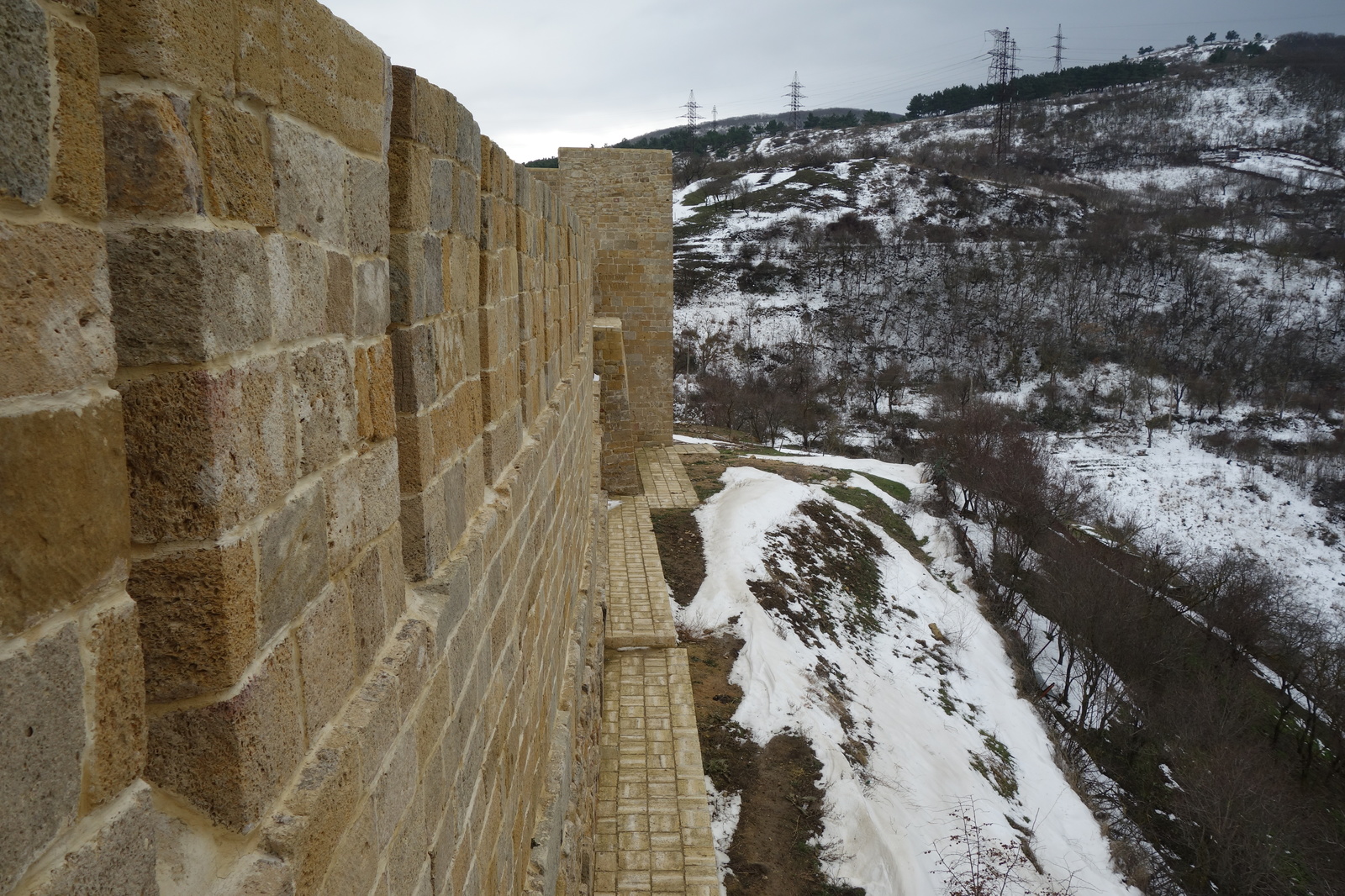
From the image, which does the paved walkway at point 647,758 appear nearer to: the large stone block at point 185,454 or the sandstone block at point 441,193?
the sandstone block at point 441,193

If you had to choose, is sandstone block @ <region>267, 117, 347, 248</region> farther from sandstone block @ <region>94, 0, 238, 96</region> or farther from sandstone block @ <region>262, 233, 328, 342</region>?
sandstone block @ <region>94, 0, 238, 96</region>

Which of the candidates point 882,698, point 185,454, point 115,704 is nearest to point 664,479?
point 882,698

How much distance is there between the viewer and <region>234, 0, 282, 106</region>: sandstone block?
3.67 feet

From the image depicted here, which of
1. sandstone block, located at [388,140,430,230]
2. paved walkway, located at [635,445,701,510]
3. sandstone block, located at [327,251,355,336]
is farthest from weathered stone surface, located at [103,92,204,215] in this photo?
paved walkway, located at [635,445,701,510]

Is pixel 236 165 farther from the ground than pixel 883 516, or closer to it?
farther from the ground

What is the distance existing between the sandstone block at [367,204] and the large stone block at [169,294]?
486 mm

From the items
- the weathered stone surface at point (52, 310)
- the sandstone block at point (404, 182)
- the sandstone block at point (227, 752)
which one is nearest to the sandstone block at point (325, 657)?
the sandstone block at point (227, 752)

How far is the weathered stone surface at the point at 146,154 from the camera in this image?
939mm

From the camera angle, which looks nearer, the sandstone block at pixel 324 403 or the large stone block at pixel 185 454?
the large stone block at pixel 185 454

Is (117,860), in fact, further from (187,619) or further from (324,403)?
(324,403)

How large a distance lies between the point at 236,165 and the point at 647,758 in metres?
6.31

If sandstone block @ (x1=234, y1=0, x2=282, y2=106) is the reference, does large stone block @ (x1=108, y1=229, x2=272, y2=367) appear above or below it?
below

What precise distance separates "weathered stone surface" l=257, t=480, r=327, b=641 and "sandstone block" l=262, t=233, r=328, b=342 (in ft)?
0.88

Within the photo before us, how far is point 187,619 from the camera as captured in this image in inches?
40.9
